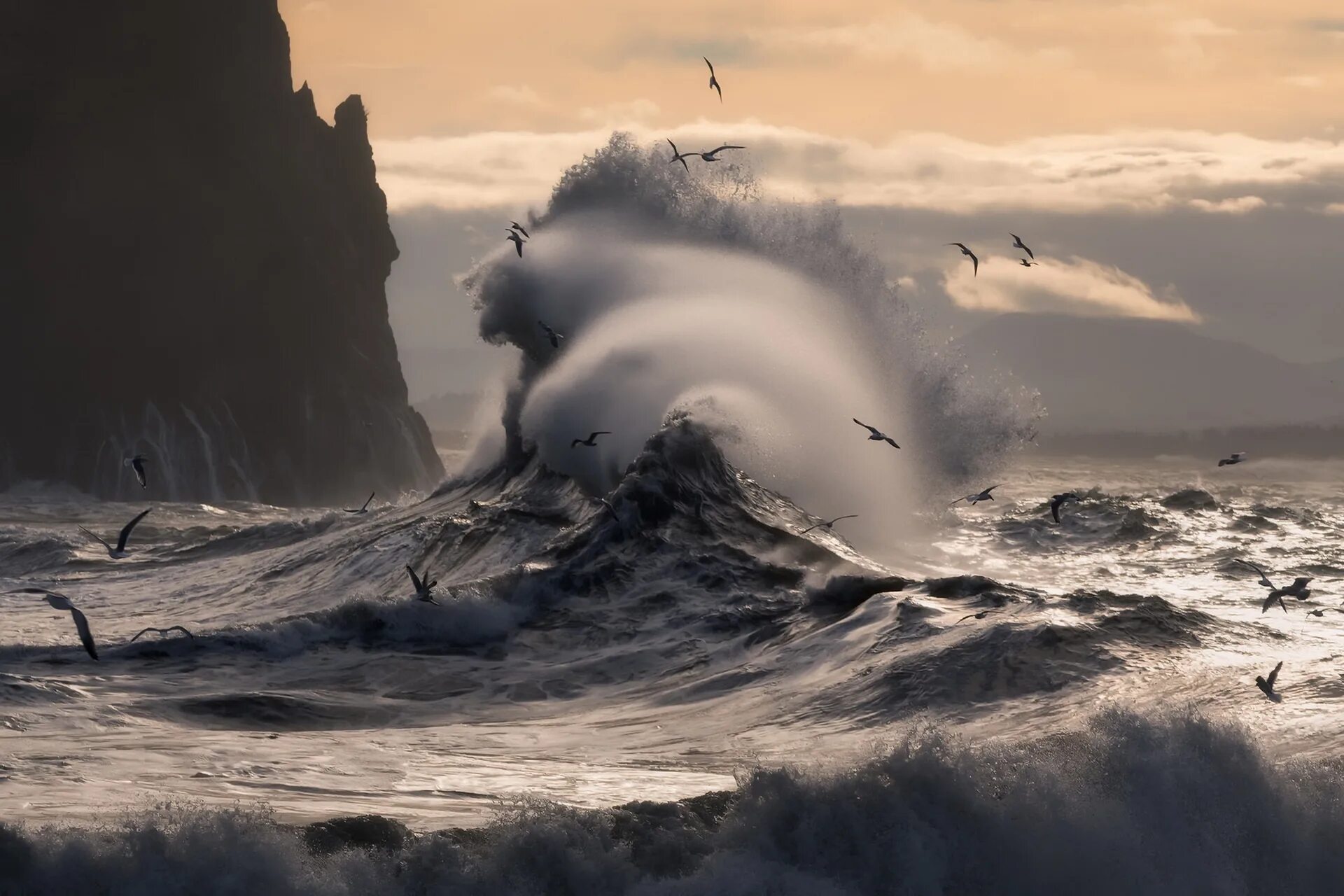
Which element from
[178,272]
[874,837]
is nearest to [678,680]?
[874,837]

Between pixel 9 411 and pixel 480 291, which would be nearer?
pixel 480 291

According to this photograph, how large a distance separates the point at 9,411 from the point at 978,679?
65.3 meters

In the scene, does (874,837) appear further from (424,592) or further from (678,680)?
(424,592)

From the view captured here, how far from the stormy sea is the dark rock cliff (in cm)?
4003

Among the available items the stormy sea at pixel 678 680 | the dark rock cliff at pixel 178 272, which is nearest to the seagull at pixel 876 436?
the stormy sea at pixel 678 680

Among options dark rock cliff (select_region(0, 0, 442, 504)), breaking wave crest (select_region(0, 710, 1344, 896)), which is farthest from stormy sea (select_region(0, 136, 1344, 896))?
dark rock cliff (select_region(0, 0, 442, 504))

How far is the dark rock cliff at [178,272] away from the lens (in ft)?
237

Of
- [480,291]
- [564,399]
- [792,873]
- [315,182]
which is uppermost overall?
[315,182]

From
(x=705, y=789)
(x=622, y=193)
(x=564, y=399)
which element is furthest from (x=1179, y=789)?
(x=622, y=193)

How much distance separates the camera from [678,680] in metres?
17.2

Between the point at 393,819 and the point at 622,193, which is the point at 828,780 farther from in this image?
the point at 622,193

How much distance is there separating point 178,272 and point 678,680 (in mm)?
66797

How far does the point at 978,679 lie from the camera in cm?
1538

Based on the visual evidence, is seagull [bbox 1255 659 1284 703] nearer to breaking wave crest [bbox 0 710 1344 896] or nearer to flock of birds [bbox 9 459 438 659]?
breaking wave crest [bbox 0 710 1344 896]
